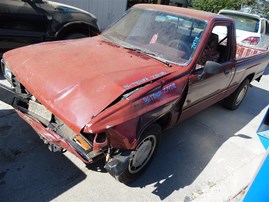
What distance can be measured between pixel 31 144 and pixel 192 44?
7.74 ft

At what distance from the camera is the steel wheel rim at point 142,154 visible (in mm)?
2781

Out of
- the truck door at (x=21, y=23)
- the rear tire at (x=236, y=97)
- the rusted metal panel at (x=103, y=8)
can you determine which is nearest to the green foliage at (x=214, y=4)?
the rusted metal panel at (x=103, y=8)

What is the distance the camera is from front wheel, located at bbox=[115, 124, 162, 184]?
108 inches

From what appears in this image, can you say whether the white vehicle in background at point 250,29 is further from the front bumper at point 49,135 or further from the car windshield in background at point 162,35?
the front bumper at point 49,135

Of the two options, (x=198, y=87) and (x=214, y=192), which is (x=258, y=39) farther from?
(x=214, y=192)

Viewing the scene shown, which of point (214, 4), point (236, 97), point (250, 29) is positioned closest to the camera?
point (236, 97)

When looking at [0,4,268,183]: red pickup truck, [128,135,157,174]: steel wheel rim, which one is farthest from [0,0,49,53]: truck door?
[128,135,157,174]: steel wheel rim

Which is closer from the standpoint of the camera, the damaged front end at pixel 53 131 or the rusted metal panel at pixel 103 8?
the damaged front end at pixel 53 131

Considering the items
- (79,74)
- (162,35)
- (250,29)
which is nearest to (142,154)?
(79,74)

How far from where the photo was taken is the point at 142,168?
3.00m

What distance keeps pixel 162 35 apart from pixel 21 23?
284 centimetres

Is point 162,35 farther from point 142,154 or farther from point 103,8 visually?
point 103,8

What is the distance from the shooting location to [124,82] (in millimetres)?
2561

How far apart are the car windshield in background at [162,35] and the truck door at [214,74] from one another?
0.67 feet
